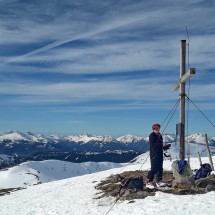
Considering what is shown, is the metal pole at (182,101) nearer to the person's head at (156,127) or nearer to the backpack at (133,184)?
the person's head at (156,127)

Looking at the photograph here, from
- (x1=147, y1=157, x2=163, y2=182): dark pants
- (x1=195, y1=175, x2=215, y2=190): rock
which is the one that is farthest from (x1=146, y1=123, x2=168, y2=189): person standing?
(x1=195, y1=175, x2=215, y2=190): rock

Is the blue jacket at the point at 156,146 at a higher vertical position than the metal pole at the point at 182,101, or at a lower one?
lower

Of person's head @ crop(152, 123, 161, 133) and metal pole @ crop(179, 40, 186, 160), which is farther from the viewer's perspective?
metal pole @ crop(179, 40, 186, 160)

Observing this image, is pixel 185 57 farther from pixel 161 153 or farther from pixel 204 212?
pixel 204 212

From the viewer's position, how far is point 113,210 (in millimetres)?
16438

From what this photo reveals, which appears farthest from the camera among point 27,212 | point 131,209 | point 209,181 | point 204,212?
point 27,212

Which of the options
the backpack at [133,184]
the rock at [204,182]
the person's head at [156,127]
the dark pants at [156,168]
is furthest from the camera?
the dark pants at [156,168]

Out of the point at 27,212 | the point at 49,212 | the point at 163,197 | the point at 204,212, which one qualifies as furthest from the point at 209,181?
the point at 27,212

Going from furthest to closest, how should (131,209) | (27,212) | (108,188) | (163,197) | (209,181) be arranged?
(108,188) < (27,212) < (209,181) < (163,197) < (131,209)

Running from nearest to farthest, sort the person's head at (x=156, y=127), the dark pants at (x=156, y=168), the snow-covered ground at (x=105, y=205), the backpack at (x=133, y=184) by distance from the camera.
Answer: the snow-covered ground at (x=105, y=205) < the backpack at (x=133, y=184) < the person's head at (x=156, y=127) < the dark pants at (x=156, y=168)

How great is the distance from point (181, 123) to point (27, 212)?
9.85m

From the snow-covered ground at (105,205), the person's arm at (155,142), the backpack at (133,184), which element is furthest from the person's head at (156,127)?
the snow-covered ground at (105,205)

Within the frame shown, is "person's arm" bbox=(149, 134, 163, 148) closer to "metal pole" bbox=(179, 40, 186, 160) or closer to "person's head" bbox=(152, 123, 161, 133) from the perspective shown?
"person's head" bbox=(152, 123, 161, 133)

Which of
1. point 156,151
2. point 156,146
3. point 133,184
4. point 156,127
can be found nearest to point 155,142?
point 156,146
